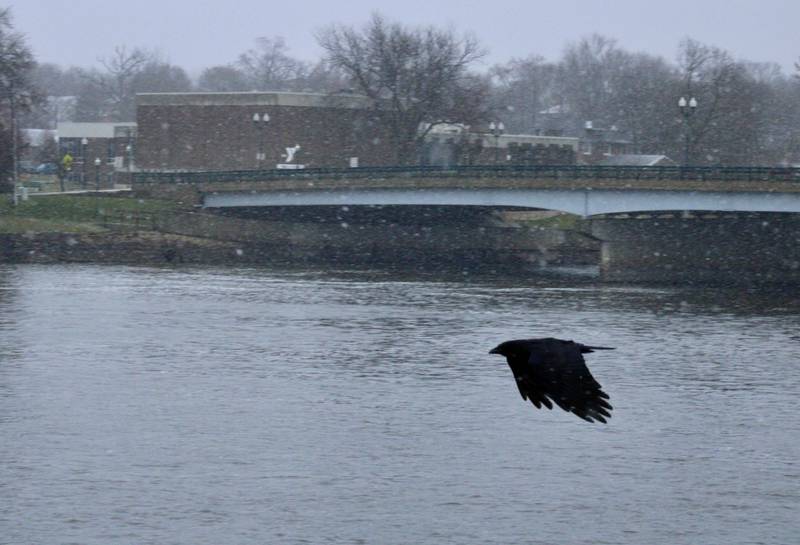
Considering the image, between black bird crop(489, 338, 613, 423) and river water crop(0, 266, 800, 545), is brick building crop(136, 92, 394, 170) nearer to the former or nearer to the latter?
river water crop(0, 266, 800, 545)

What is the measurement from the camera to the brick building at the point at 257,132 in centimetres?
9806

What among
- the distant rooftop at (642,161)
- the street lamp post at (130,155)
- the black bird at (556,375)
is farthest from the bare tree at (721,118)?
the black bird at (556,375)

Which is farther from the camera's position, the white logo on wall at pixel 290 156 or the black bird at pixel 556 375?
the white logo on wall at pixel 290 156

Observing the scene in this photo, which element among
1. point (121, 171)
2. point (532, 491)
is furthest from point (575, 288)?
point (121, 171)

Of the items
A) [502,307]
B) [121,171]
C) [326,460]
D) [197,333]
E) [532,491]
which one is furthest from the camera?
[121,171]

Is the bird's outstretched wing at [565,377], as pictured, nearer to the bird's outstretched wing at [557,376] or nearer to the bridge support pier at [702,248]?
the bird's outstretched wing at [557,376]

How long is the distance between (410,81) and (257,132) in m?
11.0

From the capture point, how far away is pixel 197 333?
44.8 m

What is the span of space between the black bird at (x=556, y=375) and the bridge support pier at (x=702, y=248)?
5455 centimetres

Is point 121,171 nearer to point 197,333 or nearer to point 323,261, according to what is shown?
point 323,261

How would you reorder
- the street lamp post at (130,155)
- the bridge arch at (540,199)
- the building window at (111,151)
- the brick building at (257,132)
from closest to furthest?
the bridge arch at (540,199)
the brick building at (257,132)
the street lamp post at (130,155)
the building window at (111,151)

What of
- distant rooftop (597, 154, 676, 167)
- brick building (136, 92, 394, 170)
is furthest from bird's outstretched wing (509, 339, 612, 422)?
distant rooftop (597, 154, 676, 167)

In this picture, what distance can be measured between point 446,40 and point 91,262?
38019mm

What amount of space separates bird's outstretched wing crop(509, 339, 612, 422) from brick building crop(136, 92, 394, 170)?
→ 84577 mm
